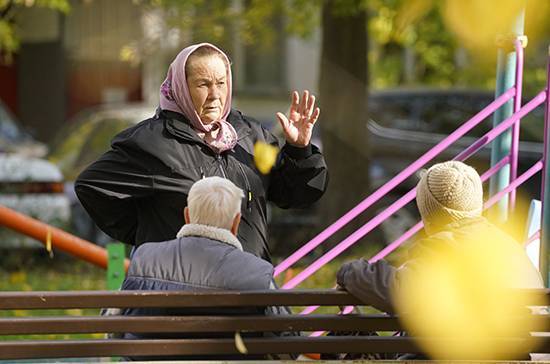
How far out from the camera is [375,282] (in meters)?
3.47

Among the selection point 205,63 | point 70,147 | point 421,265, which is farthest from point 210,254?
point 70,147

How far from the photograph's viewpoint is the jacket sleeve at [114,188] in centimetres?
424

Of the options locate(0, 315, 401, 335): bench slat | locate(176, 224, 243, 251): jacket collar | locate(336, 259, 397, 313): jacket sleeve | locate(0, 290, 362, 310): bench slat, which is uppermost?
locate(176, 224, 243, 251): jacket collar

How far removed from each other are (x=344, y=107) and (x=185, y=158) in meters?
7.23

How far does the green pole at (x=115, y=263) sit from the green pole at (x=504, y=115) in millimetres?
1905

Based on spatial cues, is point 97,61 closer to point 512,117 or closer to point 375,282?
point 512,117

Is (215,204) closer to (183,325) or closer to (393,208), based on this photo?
(183,325)

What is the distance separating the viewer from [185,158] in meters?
4.23

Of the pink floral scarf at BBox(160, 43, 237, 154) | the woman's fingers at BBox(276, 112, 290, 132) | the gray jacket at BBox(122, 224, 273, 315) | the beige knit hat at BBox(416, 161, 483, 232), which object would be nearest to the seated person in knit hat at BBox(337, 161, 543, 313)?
the beige knit hat at BBox(416, 161, 483, 232)

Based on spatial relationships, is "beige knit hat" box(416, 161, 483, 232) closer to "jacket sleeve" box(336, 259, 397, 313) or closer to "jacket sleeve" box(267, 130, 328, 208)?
"jacket sleeve" box(336, 259, 397, 313)

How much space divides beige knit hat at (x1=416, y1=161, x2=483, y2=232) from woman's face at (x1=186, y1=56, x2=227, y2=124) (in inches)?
34.5

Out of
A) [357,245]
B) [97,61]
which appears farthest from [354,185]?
[97,61]

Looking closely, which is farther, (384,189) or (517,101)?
(517,101)

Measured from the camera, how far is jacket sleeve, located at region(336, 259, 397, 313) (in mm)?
3467
